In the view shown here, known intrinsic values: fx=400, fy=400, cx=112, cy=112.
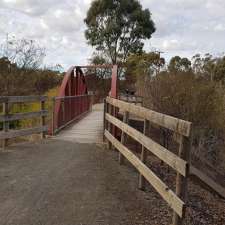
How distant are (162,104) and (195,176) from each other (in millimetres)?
4118

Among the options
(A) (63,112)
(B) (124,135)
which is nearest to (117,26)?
(A) (63,112)

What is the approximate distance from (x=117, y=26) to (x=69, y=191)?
37.7 metres

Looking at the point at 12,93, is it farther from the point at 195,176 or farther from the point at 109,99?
the point at 195,176

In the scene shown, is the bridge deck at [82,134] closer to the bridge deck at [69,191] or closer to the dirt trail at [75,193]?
the bridge deck at [69,191]

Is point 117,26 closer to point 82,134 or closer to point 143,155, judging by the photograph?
point 82,134

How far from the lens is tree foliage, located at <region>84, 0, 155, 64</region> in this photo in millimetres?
42219

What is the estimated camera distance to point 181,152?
13.9 feet

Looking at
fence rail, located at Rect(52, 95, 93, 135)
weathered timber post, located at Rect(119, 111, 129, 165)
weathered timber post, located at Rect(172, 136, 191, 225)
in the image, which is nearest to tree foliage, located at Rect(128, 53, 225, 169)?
fence rail, located at Rect(52, 95, 93, 135)

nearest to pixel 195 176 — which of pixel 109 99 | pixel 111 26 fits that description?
pixel 109 99

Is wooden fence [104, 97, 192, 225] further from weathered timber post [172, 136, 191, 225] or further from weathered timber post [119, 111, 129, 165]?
weathered timber post [119, 111, 129, 165]

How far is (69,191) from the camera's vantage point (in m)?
5.68

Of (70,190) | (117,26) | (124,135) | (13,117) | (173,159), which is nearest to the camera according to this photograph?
(173,159)

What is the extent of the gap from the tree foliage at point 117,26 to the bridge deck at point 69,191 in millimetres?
34495

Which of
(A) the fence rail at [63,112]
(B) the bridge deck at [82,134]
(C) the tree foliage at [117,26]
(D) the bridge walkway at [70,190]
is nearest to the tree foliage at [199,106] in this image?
(B) the bridge deck at [82,134]
